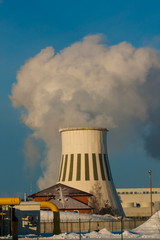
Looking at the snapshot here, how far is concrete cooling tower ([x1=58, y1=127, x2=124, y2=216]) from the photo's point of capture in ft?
229

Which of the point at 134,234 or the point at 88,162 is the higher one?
the point at 88,162

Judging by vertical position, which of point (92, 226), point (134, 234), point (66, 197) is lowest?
point (92, 226)

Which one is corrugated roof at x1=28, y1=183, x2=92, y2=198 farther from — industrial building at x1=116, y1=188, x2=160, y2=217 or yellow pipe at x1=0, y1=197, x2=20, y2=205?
yellow pipe at x1=0, y1=197, x2=20, y2=205

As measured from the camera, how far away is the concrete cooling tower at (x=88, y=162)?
69812 millimetres

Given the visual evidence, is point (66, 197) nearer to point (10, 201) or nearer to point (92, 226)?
point (92, 226)

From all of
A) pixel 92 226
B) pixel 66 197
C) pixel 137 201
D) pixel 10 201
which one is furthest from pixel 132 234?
pixel 137 201

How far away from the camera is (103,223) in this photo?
43250mm

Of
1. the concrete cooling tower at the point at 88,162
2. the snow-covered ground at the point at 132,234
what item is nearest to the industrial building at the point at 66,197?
the concrete cooling tower at the point at 88,162

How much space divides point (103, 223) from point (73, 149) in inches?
1090

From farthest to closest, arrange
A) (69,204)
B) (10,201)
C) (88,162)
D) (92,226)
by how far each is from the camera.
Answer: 1. (88,162)
2. (69,204)
3. (92,226)
4. (10,201)

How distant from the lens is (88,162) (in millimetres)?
69875

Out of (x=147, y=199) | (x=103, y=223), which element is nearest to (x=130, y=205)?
(x=147, y=199)

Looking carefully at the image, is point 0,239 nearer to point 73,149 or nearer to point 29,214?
point 29,214

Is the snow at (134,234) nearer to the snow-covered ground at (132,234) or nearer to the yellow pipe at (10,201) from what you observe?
the snow-covered ground at (132,234)
